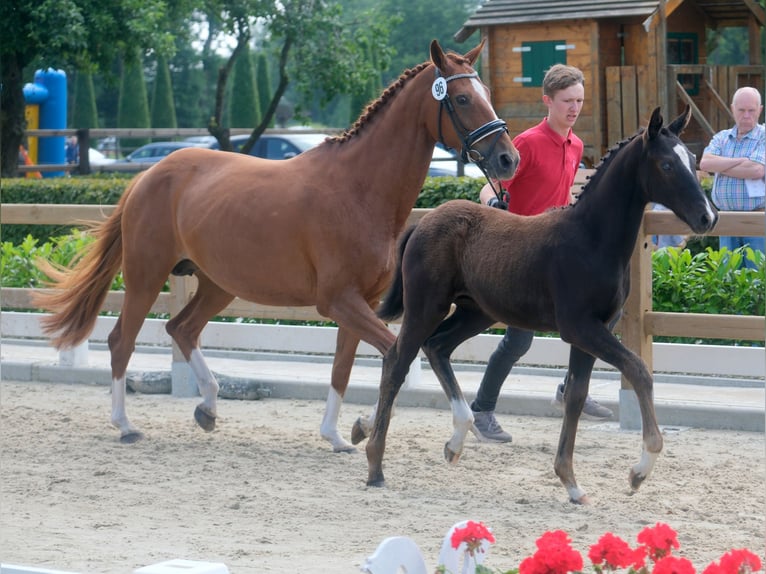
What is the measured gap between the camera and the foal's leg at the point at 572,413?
5.47 metres

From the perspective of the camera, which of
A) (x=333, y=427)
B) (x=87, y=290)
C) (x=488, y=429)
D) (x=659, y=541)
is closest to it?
(x=659, y=541)

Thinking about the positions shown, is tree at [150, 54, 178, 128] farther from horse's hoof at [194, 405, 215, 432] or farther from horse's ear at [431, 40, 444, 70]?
horse's ear at [431, 40, 444, 70]

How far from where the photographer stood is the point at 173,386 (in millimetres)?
8734

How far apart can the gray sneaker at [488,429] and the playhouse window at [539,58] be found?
10467 mm

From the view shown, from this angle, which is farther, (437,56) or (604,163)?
(437,56)

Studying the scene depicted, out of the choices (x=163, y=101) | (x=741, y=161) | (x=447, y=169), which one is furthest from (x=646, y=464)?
(x=163, y=101)

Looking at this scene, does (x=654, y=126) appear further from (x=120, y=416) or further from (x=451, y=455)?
(x=120, y=416)

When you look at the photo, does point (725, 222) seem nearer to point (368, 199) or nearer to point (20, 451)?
point (368, 199)

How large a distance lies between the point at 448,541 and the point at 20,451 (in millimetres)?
4175

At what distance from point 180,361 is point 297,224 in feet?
7.92

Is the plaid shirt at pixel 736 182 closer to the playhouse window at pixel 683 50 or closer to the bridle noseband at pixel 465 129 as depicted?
the bridle noseband at pixel 465 129

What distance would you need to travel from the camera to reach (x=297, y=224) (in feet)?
21.5

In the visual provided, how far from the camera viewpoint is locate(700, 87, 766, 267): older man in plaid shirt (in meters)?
8.38

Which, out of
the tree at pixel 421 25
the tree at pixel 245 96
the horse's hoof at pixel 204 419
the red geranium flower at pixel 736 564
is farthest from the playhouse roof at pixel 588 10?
the tree at pixel 421 25
